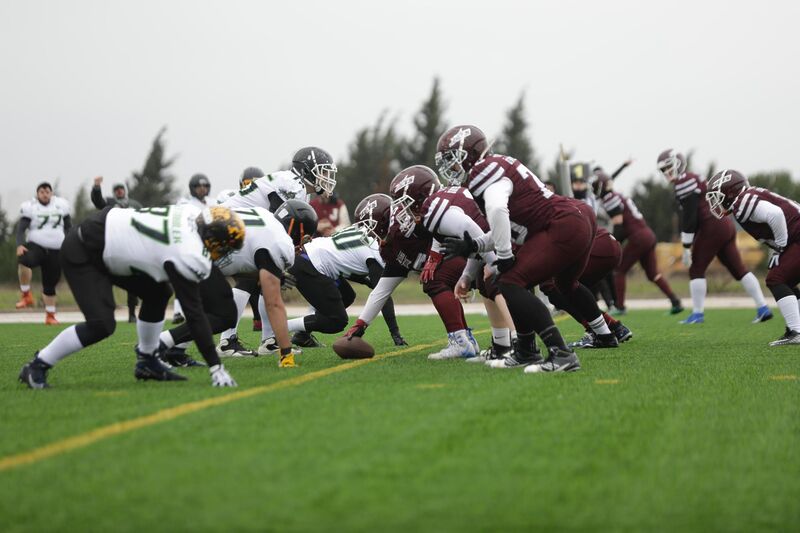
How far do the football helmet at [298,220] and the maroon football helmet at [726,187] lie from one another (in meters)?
3.70

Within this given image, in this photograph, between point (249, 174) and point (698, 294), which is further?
point (698, 294)

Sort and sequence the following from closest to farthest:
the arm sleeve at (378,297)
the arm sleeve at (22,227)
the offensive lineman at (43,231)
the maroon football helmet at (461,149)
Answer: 1. the maroon football helmet at (461,149)
2. the arm sleeve at (378,297)
3. the offensive lineman at (43,231)
4. the arm sleeve at (22,227)

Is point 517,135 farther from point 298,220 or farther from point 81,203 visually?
point 298,220

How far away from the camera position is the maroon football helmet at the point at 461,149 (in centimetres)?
688

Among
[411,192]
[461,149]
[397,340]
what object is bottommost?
[397,340]

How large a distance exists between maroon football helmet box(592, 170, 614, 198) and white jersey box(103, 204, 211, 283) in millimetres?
9317

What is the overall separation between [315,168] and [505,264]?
268 cm

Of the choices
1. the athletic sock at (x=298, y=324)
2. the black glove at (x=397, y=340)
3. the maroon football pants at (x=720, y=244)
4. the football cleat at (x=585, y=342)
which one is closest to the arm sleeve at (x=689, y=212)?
the maroon football pants at (x=720, y=244)

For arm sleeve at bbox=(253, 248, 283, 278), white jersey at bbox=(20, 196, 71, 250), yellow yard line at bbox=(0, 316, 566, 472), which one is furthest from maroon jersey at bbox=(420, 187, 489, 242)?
white jersey at bbox=(20, 196, 71, 250)

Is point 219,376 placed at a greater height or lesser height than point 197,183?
lesser

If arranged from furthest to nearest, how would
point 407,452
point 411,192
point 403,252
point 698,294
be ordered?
point 698,294 < point 403,252 < point 411,192 < point 407,452

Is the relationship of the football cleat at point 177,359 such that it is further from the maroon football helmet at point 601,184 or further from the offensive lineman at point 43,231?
the maroon football helmet at point 601,184

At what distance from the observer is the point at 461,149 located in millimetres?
6867

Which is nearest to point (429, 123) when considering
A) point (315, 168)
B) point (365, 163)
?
point (365, 163)
